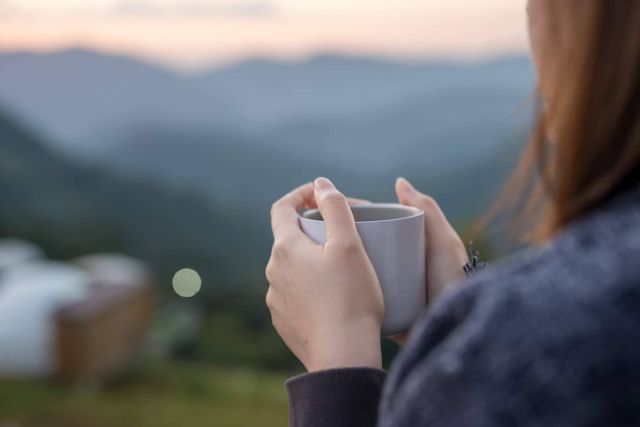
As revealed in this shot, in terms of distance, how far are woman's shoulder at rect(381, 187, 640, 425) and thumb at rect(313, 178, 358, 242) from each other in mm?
169

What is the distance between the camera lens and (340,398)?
1.49 ft

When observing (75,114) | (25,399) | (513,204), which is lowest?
(25,399)

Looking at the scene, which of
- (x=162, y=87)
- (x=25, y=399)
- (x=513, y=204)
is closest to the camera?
(x=513, y=204)

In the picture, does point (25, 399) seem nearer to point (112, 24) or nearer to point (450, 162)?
point (450, 162)

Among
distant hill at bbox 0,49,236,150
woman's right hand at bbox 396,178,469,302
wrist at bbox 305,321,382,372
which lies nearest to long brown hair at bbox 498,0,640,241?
wrist at bbox 305,321,382,372

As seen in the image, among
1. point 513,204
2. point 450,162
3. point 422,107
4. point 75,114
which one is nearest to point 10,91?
point 75,114

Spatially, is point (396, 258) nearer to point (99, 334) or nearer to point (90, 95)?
point (99, 334)

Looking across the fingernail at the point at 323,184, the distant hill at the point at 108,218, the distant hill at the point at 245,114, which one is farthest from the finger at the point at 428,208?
the distant hill at the point at 108,218

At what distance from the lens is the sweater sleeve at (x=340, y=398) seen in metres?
0.45

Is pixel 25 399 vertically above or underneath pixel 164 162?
underneath

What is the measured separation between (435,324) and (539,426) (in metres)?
0.07

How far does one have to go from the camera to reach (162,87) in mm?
8758

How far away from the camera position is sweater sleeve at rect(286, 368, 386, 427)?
1.49 feet

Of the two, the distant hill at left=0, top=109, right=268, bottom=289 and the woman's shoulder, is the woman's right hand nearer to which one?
the woman's shoulder
